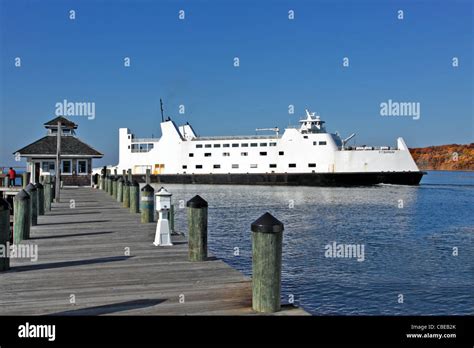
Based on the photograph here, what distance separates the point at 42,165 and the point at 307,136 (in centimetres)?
3837

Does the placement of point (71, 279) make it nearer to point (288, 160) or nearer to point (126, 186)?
point (126, 186)

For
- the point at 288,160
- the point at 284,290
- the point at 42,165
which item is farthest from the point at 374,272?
the point at 288,160

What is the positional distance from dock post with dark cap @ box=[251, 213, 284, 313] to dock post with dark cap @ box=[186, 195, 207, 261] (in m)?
2.68

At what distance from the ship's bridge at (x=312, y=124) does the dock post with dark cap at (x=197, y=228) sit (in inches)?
2333

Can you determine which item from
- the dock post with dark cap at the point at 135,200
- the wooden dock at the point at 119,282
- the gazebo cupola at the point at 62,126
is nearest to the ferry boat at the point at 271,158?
the gazebo cupola at the point at 62,126

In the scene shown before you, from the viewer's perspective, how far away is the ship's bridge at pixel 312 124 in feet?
217

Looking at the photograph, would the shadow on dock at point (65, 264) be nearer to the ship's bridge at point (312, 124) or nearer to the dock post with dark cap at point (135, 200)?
the dock post with dark cap at point (135, 200)

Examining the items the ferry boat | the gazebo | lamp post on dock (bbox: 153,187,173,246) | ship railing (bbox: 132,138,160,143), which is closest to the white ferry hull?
the ferry boat

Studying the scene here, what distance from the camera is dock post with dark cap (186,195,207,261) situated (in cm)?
769

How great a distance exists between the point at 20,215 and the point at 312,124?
195 ft

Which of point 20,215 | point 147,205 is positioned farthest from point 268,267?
point 147,205

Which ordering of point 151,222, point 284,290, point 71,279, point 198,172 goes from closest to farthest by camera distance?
point 71,279 → point 284,290 → point 151,222 → point 198,172

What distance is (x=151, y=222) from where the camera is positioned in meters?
13.7

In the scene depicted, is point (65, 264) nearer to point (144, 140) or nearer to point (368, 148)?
point (368, 148)
